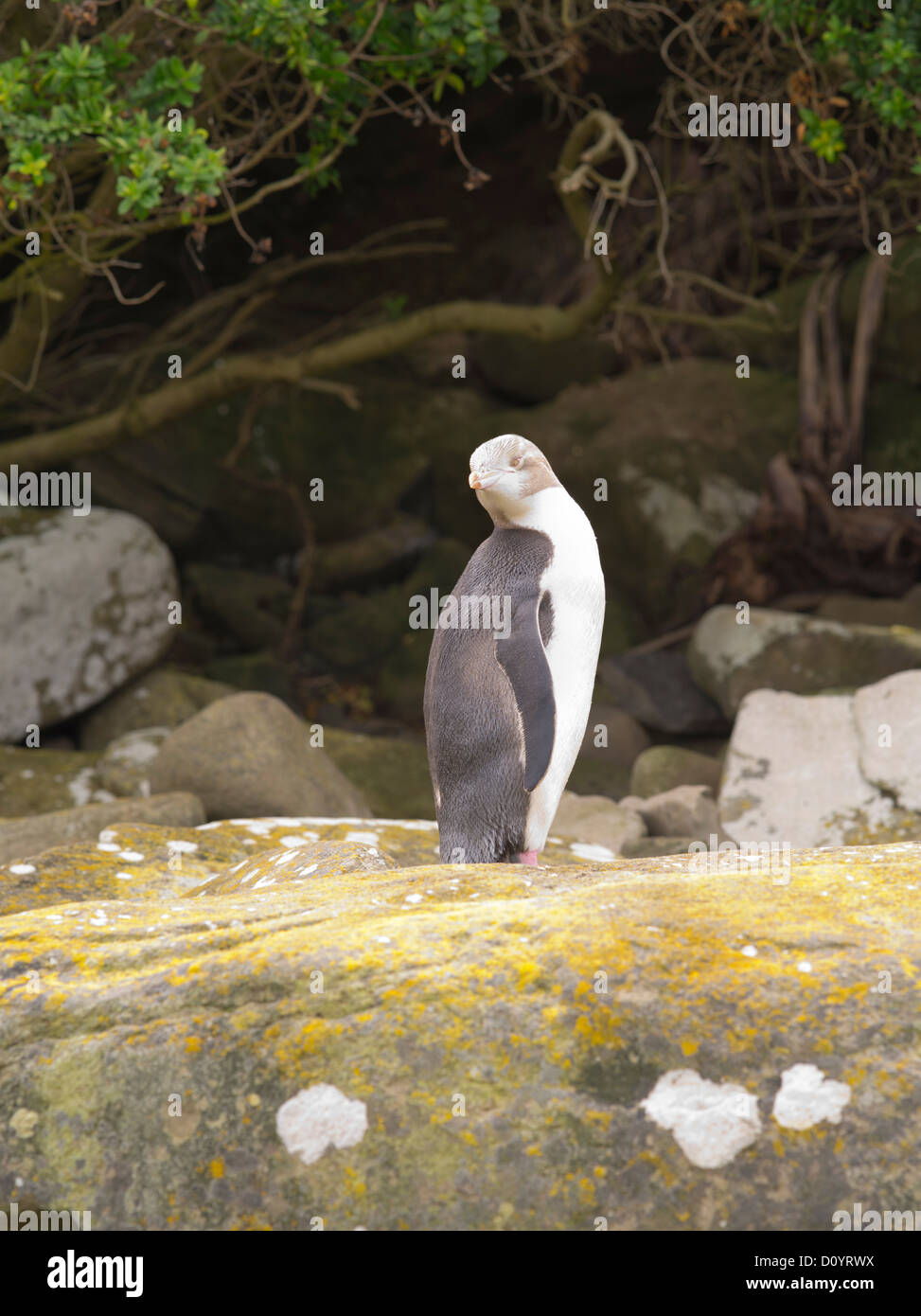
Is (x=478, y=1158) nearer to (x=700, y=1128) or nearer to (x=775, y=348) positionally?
(x=700, y=1128)

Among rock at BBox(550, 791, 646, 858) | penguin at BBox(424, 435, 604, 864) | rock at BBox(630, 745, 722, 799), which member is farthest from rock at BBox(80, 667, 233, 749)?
penguin at BBox(424, 435, 604, 864)

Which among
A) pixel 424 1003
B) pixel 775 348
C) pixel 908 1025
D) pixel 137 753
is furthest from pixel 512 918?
pixel 775 348

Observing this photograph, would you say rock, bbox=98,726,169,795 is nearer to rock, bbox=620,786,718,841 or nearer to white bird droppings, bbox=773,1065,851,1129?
rock, bbox=620,786,718,841

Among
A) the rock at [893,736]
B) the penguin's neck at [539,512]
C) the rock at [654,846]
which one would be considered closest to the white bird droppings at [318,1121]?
the penguin's neck at [539,512]

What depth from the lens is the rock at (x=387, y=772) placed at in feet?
32.1

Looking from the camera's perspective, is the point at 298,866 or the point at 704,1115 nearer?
the point at 704,1115

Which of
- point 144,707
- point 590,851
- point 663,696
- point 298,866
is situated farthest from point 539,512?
point 663,696

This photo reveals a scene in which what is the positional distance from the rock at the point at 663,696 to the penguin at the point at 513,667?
21.7 feet

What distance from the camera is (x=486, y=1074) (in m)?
2.80

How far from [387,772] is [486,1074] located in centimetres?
738

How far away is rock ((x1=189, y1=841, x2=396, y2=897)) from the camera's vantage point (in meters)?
4.56

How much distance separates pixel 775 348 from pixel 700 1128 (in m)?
12.4

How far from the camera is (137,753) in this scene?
32.4 ft

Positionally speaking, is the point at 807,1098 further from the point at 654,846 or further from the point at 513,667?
the point at 654,846
